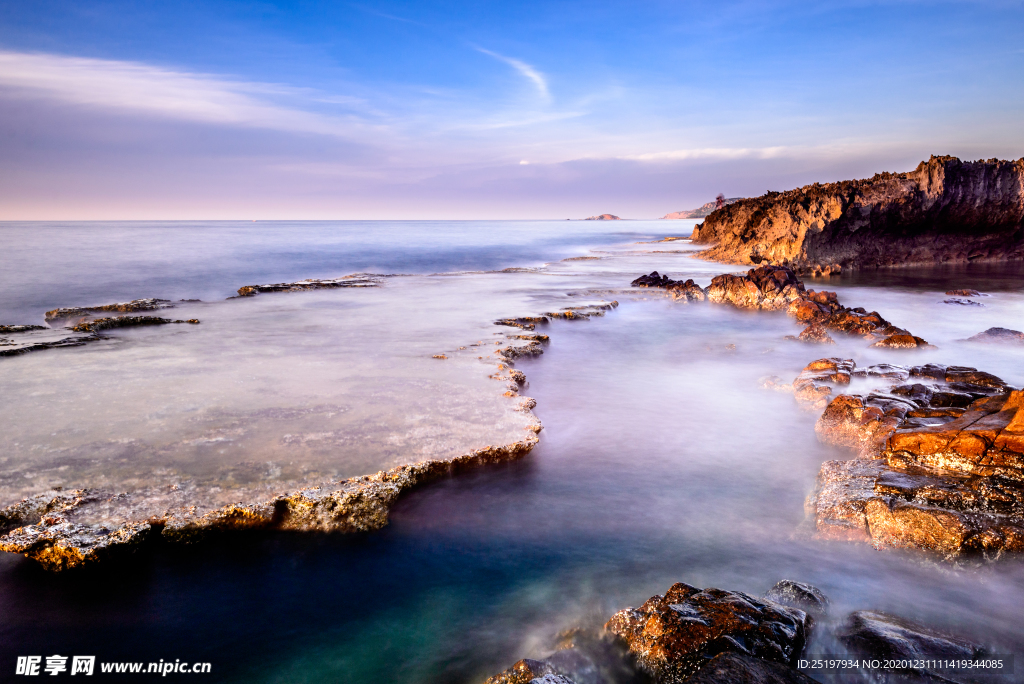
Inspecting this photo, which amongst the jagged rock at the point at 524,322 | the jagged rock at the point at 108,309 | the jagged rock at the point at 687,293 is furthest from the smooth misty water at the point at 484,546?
the jagged rock at the point at 687,293

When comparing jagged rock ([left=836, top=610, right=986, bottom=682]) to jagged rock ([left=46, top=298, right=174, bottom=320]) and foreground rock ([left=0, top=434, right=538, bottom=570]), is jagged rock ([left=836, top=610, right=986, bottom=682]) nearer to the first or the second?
foreground rock ([left=0, top=434, right=538, bottom=570])

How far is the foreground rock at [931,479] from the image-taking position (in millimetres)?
4156

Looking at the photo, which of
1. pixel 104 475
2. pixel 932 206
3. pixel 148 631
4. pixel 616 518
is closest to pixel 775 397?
pixel 616 518

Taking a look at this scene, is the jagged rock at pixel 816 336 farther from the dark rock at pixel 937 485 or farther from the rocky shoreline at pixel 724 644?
the rocky shoreline at pixel 724 644

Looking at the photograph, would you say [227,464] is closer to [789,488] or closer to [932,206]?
[789,488]

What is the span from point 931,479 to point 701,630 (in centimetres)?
303

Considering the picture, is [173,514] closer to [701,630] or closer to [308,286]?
[701,630]

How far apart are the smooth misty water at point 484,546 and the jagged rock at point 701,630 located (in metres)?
0.47

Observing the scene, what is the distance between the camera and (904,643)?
3229mm

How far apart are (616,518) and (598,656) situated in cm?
165

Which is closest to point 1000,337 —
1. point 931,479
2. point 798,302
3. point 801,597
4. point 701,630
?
point 798,302

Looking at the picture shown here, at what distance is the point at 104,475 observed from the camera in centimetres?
495

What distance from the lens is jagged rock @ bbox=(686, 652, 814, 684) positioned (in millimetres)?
2592

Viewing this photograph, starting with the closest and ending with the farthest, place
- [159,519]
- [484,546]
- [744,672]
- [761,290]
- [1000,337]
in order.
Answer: [744,672] < [159,519] < [484,546] < [1000,337] < [761,290]
